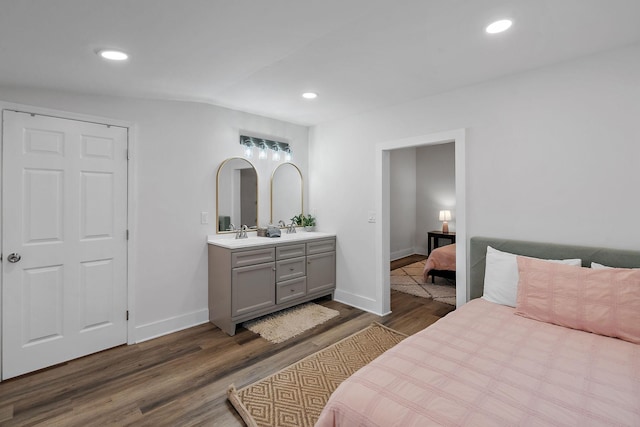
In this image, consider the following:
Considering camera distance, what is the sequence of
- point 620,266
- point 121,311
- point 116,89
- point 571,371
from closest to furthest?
point 571,371, point 620,266, point 116,89, point 121,311

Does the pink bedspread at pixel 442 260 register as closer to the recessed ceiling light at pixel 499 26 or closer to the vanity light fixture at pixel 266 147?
the vanity light fixture at pixel 266 147

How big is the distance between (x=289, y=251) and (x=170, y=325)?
1.43 meters

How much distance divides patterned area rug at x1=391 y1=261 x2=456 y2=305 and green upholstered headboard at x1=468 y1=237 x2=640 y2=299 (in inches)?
52.2

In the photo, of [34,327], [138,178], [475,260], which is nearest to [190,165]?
[138,178]

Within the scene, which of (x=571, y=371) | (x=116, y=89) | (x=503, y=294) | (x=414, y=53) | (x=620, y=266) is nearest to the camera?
(x=571, y=371)

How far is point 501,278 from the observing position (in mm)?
2422

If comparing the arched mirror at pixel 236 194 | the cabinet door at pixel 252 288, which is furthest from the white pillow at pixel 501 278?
the arched mirror at pixel 236 194

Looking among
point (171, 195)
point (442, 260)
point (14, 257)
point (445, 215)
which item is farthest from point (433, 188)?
point (14, 257)

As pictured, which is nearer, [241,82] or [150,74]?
[150,74]

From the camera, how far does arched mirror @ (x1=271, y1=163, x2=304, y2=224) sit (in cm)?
404

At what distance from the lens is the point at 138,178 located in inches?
116

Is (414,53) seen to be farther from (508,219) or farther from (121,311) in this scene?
(121,311)

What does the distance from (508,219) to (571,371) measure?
1.45m

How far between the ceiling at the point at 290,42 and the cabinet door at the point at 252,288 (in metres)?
1.79
